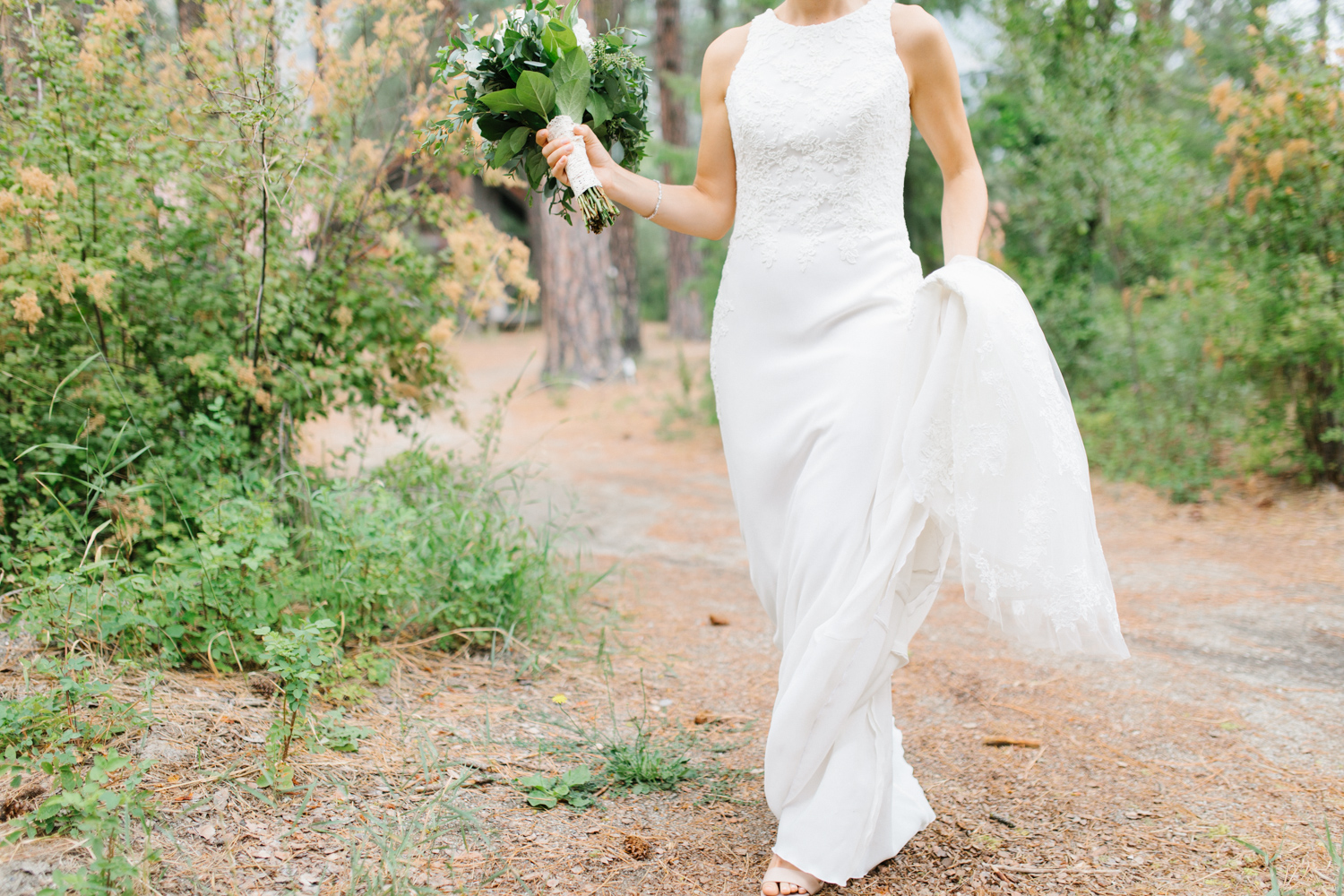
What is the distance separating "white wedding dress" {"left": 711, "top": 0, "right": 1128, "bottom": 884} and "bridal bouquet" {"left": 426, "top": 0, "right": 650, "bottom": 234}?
0.40 meters

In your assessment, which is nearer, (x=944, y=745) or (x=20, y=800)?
(x=20, y=800)

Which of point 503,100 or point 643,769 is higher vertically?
point 503,100

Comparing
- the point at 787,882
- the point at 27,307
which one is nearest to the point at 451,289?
the point at 27,307

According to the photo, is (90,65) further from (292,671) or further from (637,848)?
(637,848)

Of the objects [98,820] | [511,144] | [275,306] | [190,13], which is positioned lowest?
[98,820]

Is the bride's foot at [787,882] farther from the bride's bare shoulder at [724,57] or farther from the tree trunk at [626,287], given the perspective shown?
the tree trunk at [626,287]

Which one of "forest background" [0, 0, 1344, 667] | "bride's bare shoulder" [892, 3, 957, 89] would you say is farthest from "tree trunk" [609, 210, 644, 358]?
"bride's bare shoulder" [892, 3, 957, 89]

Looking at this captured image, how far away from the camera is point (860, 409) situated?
2.24 metres

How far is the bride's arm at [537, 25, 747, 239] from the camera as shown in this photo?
2.56 metres

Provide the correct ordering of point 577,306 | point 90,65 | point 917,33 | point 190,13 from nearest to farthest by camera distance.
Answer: point 917,33
point 90,65
point 190,13
point 577,306

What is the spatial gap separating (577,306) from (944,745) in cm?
847

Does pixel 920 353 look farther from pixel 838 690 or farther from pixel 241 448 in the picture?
pixel 241 448

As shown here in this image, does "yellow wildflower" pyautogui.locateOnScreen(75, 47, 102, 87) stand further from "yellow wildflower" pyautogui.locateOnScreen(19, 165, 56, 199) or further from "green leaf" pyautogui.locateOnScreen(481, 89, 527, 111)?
"green leaf" pyautogui.locateOnScreen(481, 89, 527, 111)

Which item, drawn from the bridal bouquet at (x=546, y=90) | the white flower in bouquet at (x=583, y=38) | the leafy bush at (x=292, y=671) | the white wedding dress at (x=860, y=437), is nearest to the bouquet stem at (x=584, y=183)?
the bridal bouquet at (x=546, y=90)
